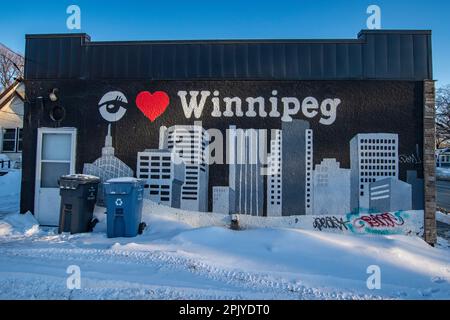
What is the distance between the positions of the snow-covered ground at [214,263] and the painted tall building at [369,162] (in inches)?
38.3

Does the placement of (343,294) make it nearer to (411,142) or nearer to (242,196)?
(242,196)

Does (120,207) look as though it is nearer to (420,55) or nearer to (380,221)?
(380,221)

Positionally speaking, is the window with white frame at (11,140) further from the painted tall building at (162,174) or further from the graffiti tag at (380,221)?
the graffiti tag at (380,221)

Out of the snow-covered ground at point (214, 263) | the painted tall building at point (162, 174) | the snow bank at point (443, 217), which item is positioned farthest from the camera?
the snow bank at point (443, 217)

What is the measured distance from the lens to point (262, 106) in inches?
291

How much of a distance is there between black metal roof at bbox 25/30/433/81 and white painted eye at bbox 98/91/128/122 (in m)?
0.44

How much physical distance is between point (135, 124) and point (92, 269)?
12.6ft

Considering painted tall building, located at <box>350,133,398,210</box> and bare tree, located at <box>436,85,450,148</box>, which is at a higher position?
bare tree, located at <box>436,85,450,148</box>

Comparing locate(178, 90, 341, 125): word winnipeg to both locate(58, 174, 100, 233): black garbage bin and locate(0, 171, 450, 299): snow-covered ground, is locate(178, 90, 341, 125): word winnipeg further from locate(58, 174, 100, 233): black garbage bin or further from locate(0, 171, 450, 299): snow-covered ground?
locate(58, 174, 100, 233): black garbage bin

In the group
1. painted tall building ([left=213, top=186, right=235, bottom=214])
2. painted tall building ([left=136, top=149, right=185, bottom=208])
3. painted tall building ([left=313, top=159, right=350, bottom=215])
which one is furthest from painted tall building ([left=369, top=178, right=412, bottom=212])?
painted tall building ([left=136, top=149, right=185, bottom=208])

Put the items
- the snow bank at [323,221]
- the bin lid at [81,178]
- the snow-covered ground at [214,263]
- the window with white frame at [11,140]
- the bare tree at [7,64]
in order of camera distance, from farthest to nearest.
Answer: the bare tree at [7,64] < the window with white frame at [11,140] < the snow bank at [323,221] < the bin lid at [81,178] < the snow-covered ground at [214,263]

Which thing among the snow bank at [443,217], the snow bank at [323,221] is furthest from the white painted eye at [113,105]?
the snow bank at [443,217]

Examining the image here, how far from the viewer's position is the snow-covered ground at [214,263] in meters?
4.02

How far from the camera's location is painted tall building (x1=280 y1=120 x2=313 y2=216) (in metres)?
7.19
